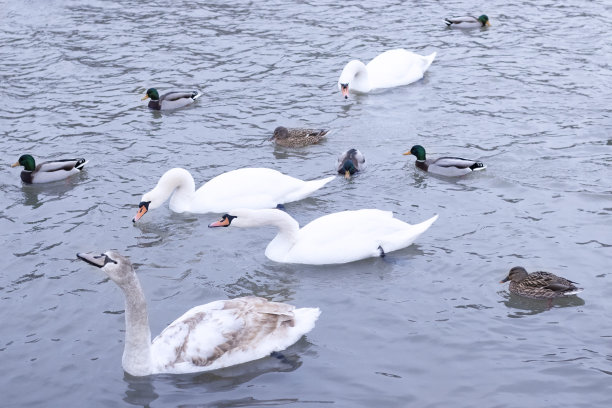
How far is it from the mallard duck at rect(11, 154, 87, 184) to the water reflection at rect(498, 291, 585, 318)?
25.0 ft

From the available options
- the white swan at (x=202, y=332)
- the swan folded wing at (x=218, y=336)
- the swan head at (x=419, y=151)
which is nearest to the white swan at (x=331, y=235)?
the white swan at (x=202, y=332)

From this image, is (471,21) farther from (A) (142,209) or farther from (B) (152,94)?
(A) (142,209)

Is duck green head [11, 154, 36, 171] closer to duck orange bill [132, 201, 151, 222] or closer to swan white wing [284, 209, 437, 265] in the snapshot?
duck orange bill [132, 201, 151, 222]

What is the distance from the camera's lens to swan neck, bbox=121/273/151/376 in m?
9.56

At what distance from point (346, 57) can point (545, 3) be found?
6.17m

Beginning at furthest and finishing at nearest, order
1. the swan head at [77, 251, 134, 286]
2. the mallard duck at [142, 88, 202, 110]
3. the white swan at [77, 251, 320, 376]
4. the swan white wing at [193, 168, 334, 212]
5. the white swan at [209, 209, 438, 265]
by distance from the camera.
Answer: the mallard duck at [142, 88, 202, 110] → the swan white wing at [193, 168, 334, 212] → the white swan at [209, 209, 438, 265] → the white swan at [77, 251, 320, 376] → the swan head at [77, 251, 134, 286]

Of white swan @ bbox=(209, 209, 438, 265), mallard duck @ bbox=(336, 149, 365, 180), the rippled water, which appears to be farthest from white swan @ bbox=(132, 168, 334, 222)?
white swan @ bbox=(209, 209, 438, 265)

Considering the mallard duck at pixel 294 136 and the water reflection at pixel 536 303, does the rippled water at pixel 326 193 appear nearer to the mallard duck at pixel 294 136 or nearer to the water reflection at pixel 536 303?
the water reflection at pixel 536 303

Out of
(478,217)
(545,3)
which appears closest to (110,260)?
(478,217)

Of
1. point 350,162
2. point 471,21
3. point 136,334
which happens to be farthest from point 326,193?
point 471,21

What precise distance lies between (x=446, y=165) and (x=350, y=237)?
3277mm

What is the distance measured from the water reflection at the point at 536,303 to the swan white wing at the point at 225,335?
246 centimetres

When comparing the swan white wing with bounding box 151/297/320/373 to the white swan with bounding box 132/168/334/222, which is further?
the white swan with bounding box 132/168/334/222

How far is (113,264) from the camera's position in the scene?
9422 mm
